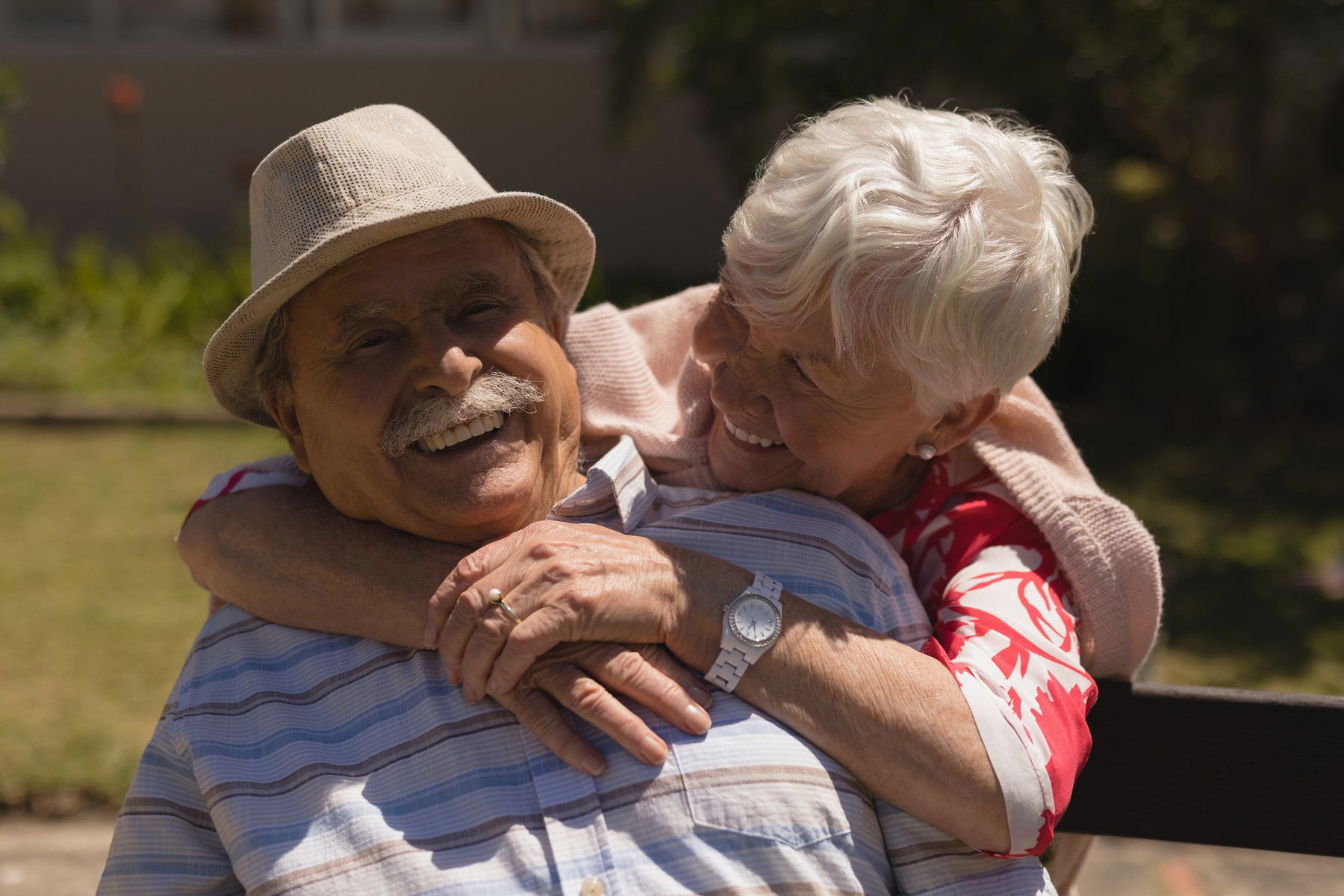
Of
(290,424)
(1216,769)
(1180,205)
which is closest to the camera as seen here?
(1216,769)

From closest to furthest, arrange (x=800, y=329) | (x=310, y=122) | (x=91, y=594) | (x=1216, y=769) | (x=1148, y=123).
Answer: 1. (x=800, y=329)
2. (x=1216, y=769)
3. (x=91, y=594)
4. (x=1148, y=123)
5. (x=310, y=122)

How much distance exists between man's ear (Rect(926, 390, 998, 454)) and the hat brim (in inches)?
29.1

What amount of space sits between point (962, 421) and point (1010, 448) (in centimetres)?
14

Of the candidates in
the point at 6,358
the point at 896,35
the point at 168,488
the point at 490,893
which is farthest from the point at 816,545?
the point at 6,358

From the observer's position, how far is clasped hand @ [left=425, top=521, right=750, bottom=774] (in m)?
1.78

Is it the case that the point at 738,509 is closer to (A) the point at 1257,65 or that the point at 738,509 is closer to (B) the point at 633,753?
(B) the point at 633,753

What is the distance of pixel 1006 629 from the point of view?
5.96 feet

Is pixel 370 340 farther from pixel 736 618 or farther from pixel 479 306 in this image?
pixel 736 618

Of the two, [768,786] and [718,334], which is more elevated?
[718,334]

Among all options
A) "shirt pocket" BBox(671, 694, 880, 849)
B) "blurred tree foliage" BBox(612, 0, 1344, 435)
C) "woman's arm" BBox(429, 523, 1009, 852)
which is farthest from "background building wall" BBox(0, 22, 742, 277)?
"shirt pocket" BBox(671, 694, 880, 849)

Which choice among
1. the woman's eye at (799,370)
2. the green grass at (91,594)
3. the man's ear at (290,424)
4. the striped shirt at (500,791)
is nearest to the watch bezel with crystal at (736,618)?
the striped shirt at (500,791)

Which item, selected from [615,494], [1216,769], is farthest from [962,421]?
[1216,769]

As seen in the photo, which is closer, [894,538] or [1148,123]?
[894,538]

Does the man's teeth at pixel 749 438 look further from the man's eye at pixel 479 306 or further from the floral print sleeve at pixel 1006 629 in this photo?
the man's eye at pixel 479 306
